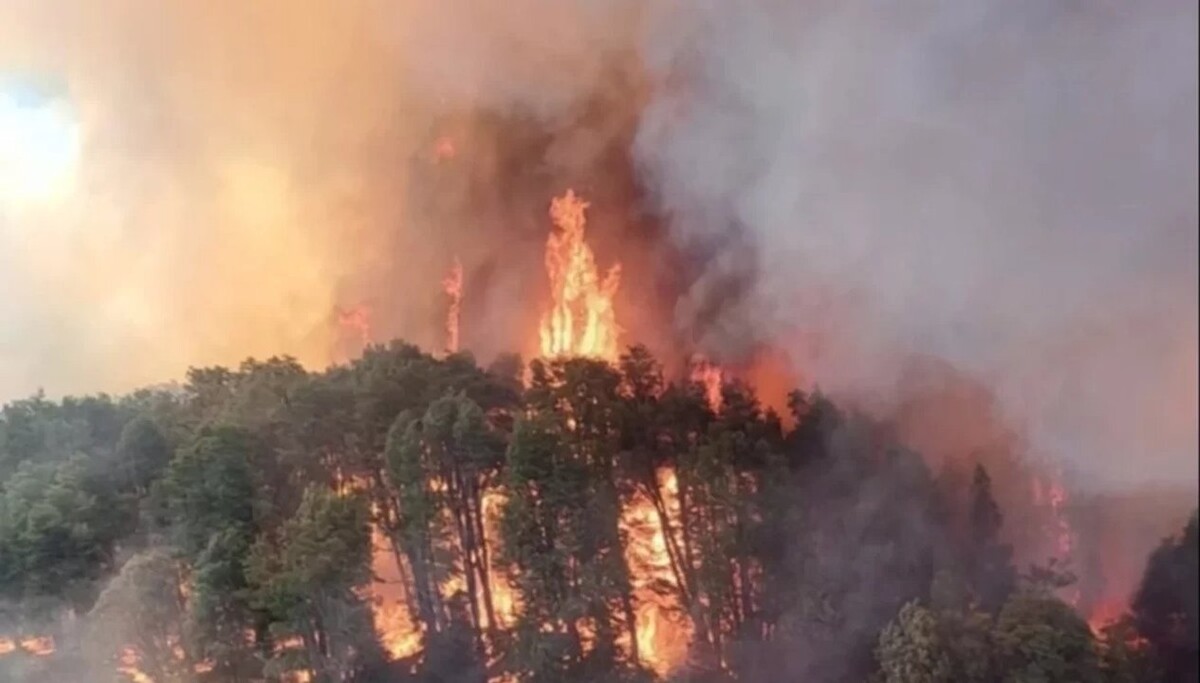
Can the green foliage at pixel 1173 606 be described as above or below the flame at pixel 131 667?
below

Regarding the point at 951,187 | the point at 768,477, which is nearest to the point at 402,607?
the point at 768,477

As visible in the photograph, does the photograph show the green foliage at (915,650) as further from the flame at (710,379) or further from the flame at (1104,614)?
the flame at (710,379)

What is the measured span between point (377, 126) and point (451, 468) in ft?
4.89

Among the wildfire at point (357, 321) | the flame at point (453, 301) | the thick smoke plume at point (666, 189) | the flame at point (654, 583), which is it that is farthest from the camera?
the wildfire at point (357, 321)

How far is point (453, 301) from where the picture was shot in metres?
4.20

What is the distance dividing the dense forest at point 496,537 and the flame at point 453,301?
0.14 meters

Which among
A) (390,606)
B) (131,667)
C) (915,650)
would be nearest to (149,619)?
(131,667)

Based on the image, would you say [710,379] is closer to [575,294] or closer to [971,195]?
[575,294]

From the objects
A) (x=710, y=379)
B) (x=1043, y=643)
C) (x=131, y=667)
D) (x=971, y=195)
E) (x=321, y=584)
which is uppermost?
(x=971, y=195)

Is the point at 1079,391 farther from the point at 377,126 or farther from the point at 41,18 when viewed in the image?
the point at 41,18

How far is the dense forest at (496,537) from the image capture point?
294 centimetres

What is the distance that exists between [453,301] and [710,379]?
1.15 m

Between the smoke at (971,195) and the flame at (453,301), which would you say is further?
the flame at (453,301)

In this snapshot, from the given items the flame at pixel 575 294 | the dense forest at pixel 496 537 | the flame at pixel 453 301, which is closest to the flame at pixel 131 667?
the dense forest at pixel 496 537
